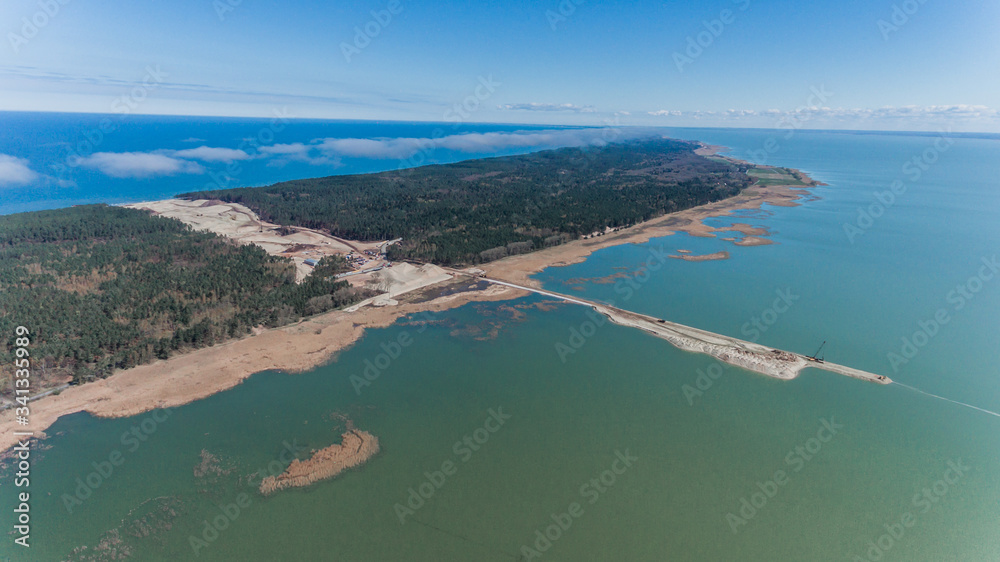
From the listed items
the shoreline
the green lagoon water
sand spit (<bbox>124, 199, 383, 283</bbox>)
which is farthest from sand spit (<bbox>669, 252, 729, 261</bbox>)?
sand spit (<bbox>124, 199, 383, 283</bbox>)

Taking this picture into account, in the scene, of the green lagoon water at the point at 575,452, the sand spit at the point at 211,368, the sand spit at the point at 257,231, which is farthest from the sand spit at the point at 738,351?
the sand spit at the point at 257,231

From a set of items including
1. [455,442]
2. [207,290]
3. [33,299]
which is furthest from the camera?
[207,290]

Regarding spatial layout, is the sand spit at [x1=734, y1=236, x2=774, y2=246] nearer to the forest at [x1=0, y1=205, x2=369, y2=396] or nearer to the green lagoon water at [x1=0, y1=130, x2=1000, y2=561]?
the green lagoon water at [x1=0, y1=130, x2=1000, y2=561]

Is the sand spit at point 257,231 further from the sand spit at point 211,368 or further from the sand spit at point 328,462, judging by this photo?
the sand spit at point 328,462

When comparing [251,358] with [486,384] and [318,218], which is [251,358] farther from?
[318,218]

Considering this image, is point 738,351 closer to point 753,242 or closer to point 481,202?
point 753,242

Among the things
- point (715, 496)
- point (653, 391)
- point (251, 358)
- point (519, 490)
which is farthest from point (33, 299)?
point (715, 496)
